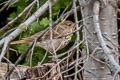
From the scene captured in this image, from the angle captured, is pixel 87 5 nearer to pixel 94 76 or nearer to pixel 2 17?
pixel 94 76

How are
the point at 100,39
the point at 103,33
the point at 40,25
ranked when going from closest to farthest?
the point at 100,39 → the point at 103,33 → the point at 40,25

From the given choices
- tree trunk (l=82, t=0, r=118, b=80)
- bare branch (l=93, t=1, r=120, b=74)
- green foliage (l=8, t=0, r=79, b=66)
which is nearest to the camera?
bare branch (l=93, t=1, r=120, b=74)

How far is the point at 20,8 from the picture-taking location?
3041 mm

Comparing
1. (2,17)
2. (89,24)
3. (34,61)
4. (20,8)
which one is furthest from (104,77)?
(2,17)

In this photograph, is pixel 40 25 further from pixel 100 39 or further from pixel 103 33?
pixel 100 39

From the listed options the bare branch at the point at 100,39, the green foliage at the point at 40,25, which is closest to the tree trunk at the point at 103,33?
the bare branch at the point at 100,39

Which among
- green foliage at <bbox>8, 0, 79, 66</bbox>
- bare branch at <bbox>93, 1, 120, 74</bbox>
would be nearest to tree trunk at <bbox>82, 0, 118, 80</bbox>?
bare branch at <bbox>93, 1, 120, 74</bbox>

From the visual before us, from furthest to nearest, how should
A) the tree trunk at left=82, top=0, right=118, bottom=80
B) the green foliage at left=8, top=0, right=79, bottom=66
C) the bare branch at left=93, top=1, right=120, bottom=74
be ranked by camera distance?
the green foliage at left=8, top=0, right=79, bottom=66
the tree trunk at left=82, top=0, right=118, bottom=80
the bare branch at left=93, top=1, right=120, bottom=74

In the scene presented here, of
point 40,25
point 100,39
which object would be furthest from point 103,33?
point 40,25

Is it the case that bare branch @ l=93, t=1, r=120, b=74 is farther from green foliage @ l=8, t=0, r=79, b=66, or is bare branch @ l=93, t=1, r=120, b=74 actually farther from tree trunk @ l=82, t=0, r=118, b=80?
green foliage @ l=8, t=0, r=79, b=66

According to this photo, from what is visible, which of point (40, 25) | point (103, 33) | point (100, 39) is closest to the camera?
point (100, 39)

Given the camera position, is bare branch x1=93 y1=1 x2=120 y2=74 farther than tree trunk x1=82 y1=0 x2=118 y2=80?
No

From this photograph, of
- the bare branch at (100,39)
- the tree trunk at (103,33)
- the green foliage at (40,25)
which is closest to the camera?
the bare branch at (100,39)

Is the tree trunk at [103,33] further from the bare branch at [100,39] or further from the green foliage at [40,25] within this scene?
the green foliage at [40,25]
